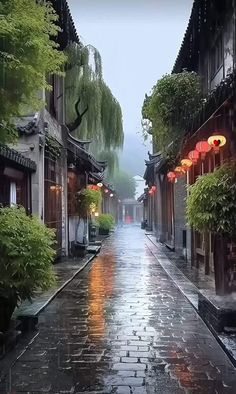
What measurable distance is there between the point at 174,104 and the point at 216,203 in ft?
16.7

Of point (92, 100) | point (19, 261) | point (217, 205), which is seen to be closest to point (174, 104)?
point (217, 205)

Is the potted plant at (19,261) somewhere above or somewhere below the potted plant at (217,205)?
below

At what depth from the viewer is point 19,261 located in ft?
17.9

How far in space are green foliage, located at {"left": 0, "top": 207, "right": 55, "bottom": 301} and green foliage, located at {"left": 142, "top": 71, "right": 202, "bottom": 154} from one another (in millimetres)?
5990

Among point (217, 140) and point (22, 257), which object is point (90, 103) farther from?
point (22, 257)

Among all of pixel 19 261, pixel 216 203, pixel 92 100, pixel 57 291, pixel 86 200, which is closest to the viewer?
pixel 19 261

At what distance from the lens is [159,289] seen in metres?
9.91

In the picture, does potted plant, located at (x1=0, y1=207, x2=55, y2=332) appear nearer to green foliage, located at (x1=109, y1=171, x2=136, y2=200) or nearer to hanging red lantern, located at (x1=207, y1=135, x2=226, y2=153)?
hanging red lantern, located at (x1=207, y1=135, x2=226, y2=153)

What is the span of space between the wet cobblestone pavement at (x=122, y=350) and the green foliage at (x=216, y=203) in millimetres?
1506

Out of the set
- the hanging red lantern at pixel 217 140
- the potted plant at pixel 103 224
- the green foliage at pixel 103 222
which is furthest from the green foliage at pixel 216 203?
the potted plant at pixel 103 224

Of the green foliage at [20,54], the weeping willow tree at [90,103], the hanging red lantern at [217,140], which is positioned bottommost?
the hanging red lantern at [217,140]

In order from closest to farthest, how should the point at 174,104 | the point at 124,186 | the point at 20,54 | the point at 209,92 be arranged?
the point at 20,54 < the point at 209,92 < the point at 174,104 < the point at 124,186

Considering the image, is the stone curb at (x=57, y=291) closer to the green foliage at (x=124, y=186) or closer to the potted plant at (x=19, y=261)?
the potted plant at (x=19, y=261)

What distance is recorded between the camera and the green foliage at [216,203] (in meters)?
6.38
